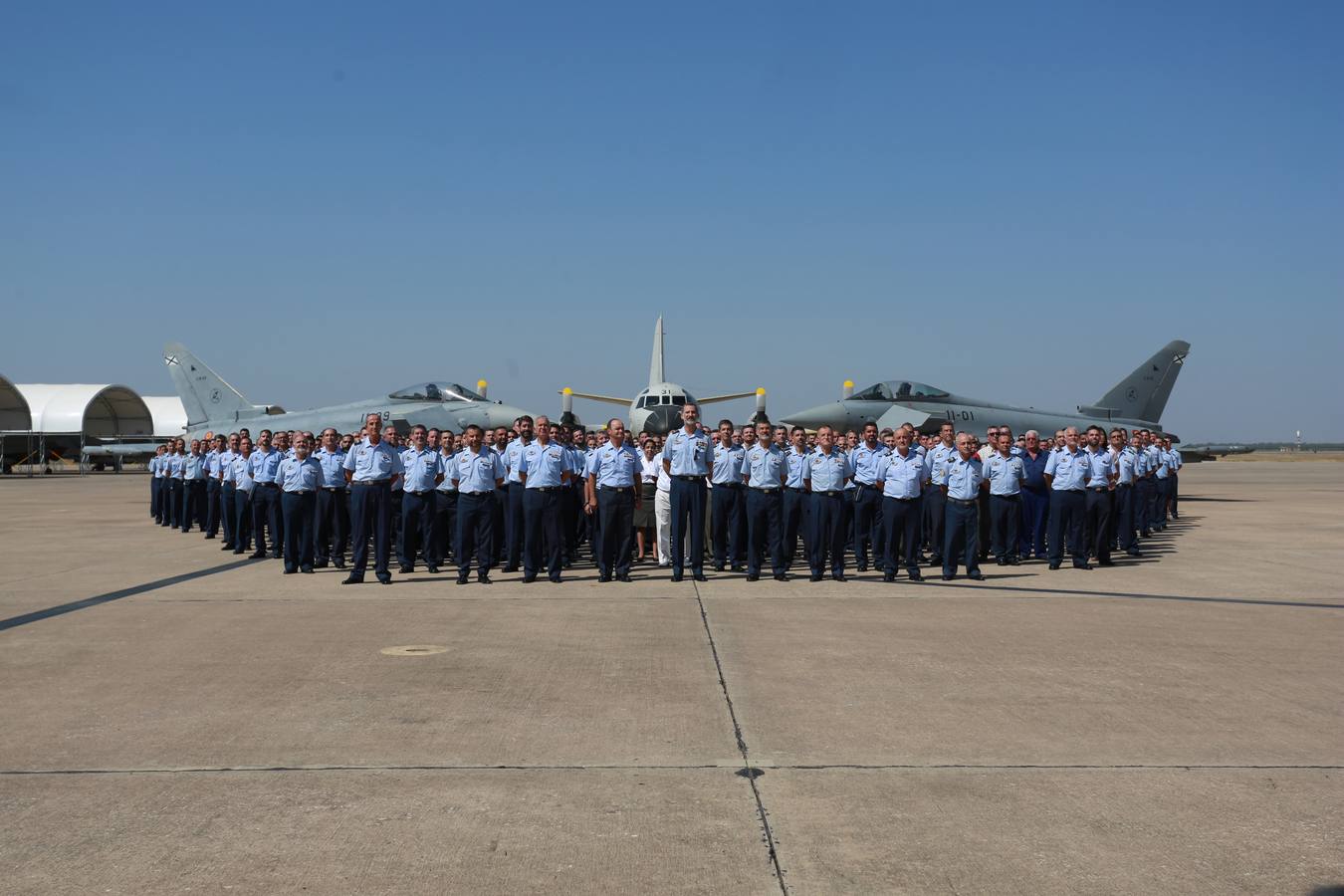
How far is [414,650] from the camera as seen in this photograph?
7129mm

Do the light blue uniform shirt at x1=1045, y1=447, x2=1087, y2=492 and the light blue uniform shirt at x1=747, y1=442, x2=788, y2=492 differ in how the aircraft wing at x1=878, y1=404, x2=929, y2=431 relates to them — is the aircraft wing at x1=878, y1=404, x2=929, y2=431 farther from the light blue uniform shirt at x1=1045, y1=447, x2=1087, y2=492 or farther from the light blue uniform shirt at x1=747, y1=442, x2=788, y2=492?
the light blue uniform shirt at x1=747, y1=442, x2=788, y2=492

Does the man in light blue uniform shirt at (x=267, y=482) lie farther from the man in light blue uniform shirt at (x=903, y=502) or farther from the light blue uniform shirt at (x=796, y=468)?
the man in light blue uniform shirt at (x=903, y=502)

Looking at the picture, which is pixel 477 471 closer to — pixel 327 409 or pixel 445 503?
pixel 445 503

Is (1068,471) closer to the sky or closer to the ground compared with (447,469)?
closer to the sky

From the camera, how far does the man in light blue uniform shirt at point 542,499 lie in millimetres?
11250

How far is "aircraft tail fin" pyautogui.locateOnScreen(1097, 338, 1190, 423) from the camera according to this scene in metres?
28.5

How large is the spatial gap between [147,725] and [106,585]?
6.20 metres

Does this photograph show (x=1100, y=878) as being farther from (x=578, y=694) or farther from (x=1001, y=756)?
(x=578, y=694)

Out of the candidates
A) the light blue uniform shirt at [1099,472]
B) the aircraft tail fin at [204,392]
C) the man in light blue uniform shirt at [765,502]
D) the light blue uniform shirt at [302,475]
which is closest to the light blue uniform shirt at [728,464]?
the man in light blue uniform shirt at [765,502]

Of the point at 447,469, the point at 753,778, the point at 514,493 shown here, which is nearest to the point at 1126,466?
the point at 514,493

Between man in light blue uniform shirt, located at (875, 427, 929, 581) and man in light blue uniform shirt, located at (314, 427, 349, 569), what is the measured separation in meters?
6.19

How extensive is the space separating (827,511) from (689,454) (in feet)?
5.32

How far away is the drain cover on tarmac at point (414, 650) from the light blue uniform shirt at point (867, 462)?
6.18 metres

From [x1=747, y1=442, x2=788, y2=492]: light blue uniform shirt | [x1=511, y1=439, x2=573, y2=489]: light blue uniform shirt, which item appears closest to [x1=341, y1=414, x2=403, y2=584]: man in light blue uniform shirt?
[x1=511, y1=439, x2=573, y2=489]: light blue uniform shirt
